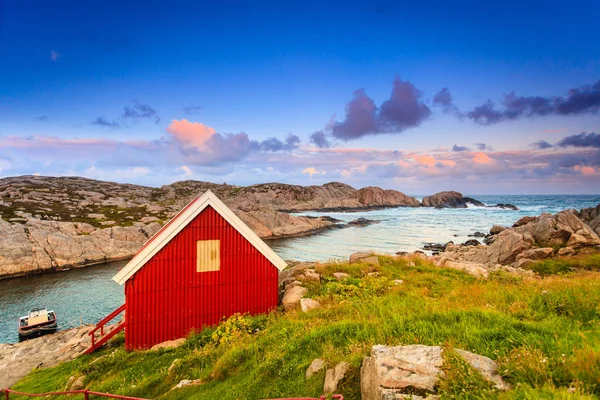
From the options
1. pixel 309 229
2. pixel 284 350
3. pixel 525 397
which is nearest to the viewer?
pixel 525 397

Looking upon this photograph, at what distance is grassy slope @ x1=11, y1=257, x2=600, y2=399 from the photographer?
186 inches

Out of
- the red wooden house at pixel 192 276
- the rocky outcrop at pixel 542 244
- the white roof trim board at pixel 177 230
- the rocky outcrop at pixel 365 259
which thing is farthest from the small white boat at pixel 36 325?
the rocky outcrop at pixel 542 244

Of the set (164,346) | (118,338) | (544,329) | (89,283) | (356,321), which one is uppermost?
(544,329)

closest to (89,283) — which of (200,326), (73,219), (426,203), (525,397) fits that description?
(200,326)

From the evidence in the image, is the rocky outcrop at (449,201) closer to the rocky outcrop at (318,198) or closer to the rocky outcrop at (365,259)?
the rocky outcrop at (318,198)

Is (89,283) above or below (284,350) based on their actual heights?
below

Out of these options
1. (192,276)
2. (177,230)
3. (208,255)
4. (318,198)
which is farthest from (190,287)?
(318,198)

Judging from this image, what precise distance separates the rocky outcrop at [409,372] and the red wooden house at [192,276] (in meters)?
11.2

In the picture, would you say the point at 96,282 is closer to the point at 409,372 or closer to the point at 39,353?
the point at 39,353

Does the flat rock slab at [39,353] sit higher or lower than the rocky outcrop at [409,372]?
lower

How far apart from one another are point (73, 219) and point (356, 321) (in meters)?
86.4

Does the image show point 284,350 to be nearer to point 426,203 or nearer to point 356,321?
point 356,321

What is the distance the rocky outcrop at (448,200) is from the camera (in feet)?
561

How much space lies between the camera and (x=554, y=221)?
37.6 meters
